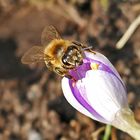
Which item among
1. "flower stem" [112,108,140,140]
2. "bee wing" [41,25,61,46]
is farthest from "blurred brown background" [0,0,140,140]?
"bee wing" [41,25,61,46]

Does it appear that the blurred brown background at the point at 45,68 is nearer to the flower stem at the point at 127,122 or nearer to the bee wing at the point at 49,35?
the flower stem at the point at 127,122

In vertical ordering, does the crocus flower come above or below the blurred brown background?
above

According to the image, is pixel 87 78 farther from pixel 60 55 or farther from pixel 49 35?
pixel 49 35

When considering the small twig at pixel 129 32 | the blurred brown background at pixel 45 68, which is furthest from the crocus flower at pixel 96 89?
the small twig at pixel 129 32

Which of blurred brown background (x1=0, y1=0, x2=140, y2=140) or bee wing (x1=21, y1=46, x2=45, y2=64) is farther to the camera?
blurred brown background (x1=0, y1=0, x2=140, y2=140)

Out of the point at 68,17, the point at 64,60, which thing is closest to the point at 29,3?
the point at 68,17

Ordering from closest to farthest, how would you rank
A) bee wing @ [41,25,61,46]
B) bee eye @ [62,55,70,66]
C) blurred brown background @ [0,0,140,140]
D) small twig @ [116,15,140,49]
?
bee eye @ [62,55,70,66], bee wing @ [41,25,61,46], small twig @ [116,15,140,49], blurred brown background @ [0,0,140,140]

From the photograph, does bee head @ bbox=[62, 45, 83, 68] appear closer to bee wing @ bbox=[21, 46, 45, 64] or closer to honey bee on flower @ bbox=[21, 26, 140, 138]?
honey bee on flower @ bbox=[21, 26, 140, 138]

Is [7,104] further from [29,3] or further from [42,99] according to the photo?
[29,3]
